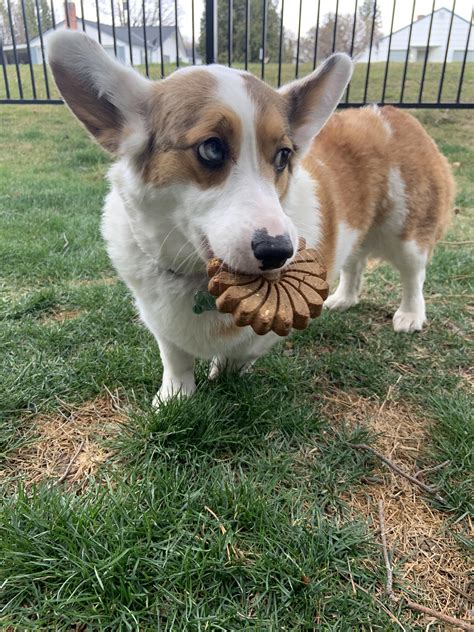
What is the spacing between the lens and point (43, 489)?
167 centimetres

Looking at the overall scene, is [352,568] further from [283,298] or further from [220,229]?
[220,229]

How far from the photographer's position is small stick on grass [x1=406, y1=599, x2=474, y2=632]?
4.55 ft

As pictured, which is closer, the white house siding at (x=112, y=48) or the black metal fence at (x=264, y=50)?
the white house siding at (x=112, y=48)

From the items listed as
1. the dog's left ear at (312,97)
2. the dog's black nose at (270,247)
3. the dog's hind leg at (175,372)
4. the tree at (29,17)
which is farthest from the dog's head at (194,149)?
the tree at (29,17)

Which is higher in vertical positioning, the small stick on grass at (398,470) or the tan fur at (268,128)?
the tan fur at (268,128)

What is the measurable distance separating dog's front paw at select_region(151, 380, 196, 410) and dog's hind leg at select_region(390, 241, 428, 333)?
145 cm

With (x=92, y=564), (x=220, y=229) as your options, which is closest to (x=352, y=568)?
(x=92, y=564)

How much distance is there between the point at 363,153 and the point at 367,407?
144 cm

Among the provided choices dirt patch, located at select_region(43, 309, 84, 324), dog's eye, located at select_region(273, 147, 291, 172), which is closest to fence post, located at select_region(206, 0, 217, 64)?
dirt patch, located at select_region(43, 309, 84, 324)

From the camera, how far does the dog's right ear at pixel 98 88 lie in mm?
1806

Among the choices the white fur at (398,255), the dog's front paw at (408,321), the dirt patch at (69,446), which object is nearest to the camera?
the dirt patch at (69,446)

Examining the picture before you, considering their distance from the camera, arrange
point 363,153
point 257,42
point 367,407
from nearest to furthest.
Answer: point 367,407, point 363,153, point 257,42

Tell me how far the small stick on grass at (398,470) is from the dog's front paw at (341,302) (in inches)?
57.1

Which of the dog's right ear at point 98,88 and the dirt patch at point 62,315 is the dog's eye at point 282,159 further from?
the dirt patch at point 62,315
